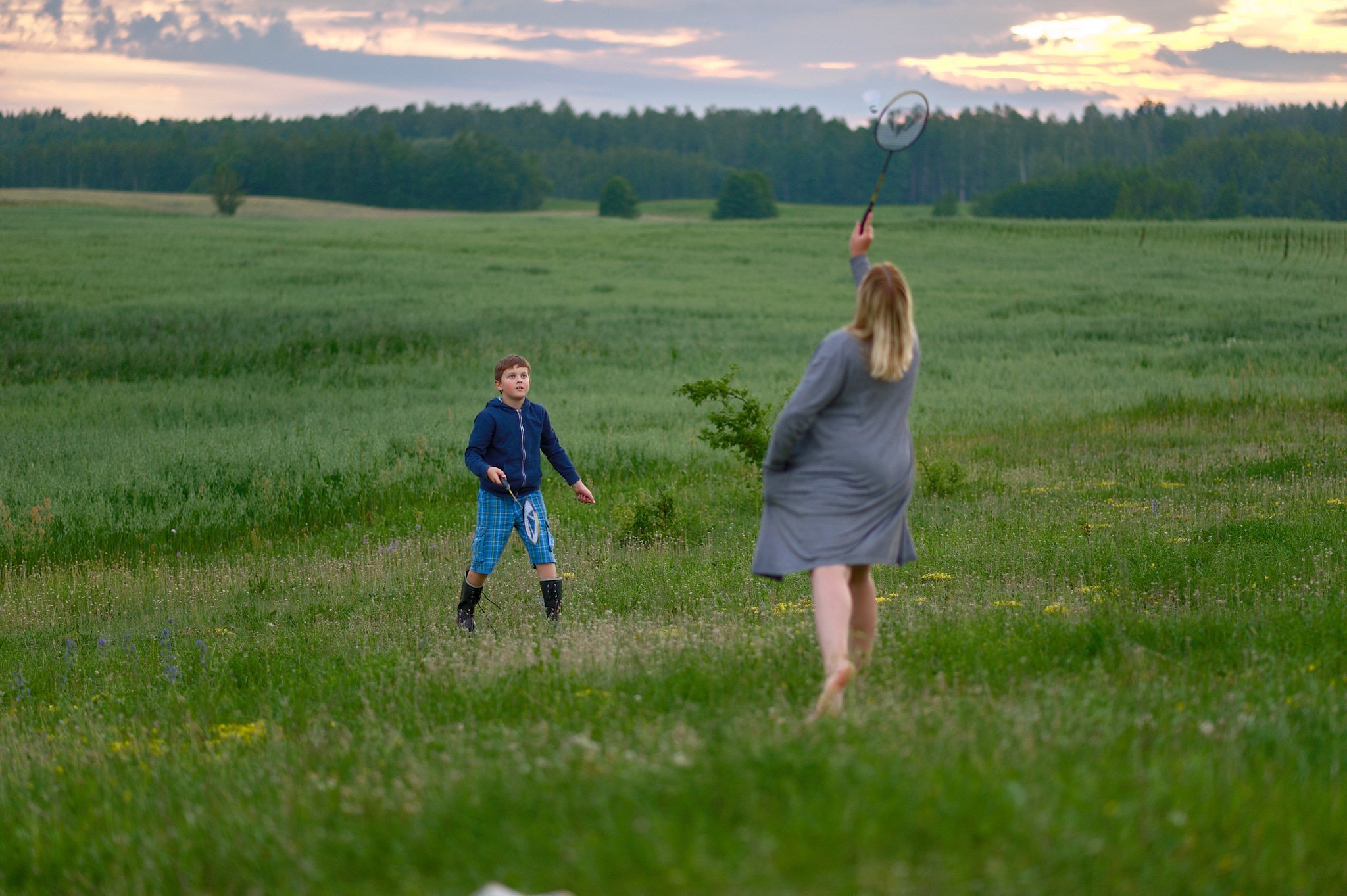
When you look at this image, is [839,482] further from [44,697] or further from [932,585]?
[44,697]

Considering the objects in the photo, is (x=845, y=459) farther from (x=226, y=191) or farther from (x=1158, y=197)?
(x=1158, y=197)

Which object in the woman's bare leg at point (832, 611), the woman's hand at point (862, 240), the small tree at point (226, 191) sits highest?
the small tree at point (226, 191)

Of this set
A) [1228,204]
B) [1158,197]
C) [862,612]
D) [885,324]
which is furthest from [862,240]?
[1228,204]

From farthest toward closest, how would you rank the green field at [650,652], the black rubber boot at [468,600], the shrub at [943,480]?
1. the shrub at [943,480]
2. the black rubber boot at [468,600]
3. the green field at [650,652]

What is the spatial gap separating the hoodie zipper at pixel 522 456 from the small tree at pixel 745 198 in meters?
111

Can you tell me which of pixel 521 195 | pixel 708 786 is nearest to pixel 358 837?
pixel 708 786

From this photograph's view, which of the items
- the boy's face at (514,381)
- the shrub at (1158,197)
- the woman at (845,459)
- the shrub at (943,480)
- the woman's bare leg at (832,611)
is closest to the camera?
the woman's bare leg at (832,611)

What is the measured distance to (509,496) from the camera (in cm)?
797

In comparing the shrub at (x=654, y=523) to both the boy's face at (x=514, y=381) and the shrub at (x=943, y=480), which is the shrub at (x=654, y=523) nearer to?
the shrub at (x=943, y=480)

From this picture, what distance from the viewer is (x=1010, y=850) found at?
2.91 metres

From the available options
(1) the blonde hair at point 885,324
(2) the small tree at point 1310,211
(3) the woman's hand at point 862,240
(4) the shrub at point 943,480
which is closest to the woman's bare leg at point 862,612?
(1) the blonde hair at point 885,324

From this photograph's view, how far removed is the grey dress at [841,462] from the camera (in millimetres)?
4988

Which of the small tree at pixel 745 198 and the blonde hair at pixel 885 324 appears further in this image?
the small tree at pixel 745 198

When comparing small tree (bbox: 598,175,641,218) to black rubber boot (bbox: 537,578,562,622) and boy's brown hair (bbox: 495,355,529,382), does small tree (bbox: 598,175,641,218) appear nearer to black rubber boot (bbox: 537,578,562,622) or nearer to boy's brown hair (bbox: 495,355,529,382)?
boy's brown hair (bbox: 495,355,529,382)
